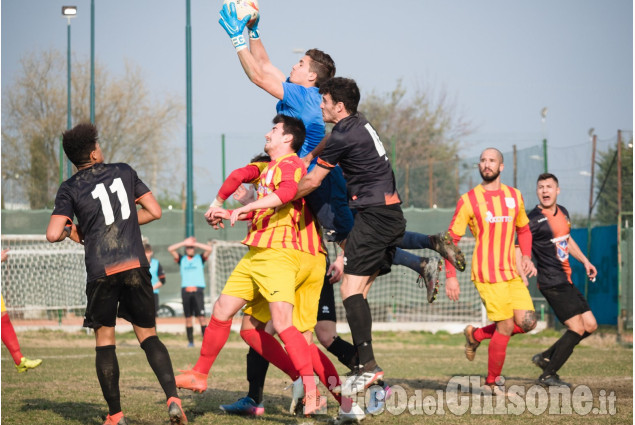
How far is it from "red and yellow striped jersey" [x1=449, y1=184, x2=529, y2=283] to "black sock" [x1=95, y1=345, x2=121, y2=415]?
3.84m

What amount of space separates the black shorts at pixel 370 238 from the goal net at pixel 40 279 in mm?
14295

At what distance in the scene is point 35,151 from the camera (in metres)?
25.4

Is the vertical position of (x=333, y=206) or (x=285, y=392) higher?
(x=333, y=206)

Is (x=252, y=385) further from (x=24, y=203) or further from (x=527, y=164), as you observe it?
(x=24, y=203)

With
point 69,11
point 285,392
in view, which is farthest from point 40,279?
point 285,392

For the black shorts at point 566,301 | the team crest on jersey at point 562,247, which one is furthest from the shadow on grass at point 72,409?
the team crest on jersey at point 562,247

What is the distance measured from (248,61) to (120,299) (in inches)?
83.5

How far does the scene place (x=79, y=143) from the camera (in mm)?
5832

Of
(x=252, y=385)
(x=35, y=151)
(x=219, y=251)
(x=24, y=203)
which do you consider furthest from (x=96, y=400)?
(x=35, y=151)

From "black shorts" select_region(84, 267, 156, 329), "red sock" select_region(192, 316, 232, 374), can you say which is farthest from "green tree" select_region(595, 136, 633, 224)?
"black shorts" select_region(84, 267, 156, 329)

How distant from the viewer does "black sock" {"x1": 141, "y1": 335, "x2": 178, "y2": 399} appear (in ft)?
18.6

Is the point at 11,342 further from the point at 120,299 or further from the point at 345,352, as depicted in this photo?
the point at 345,352

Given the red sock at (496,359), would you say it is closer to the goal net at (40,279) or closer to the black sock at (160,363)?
the black sock at (160,363)

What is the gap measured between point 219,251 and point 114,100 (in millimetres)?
14357
